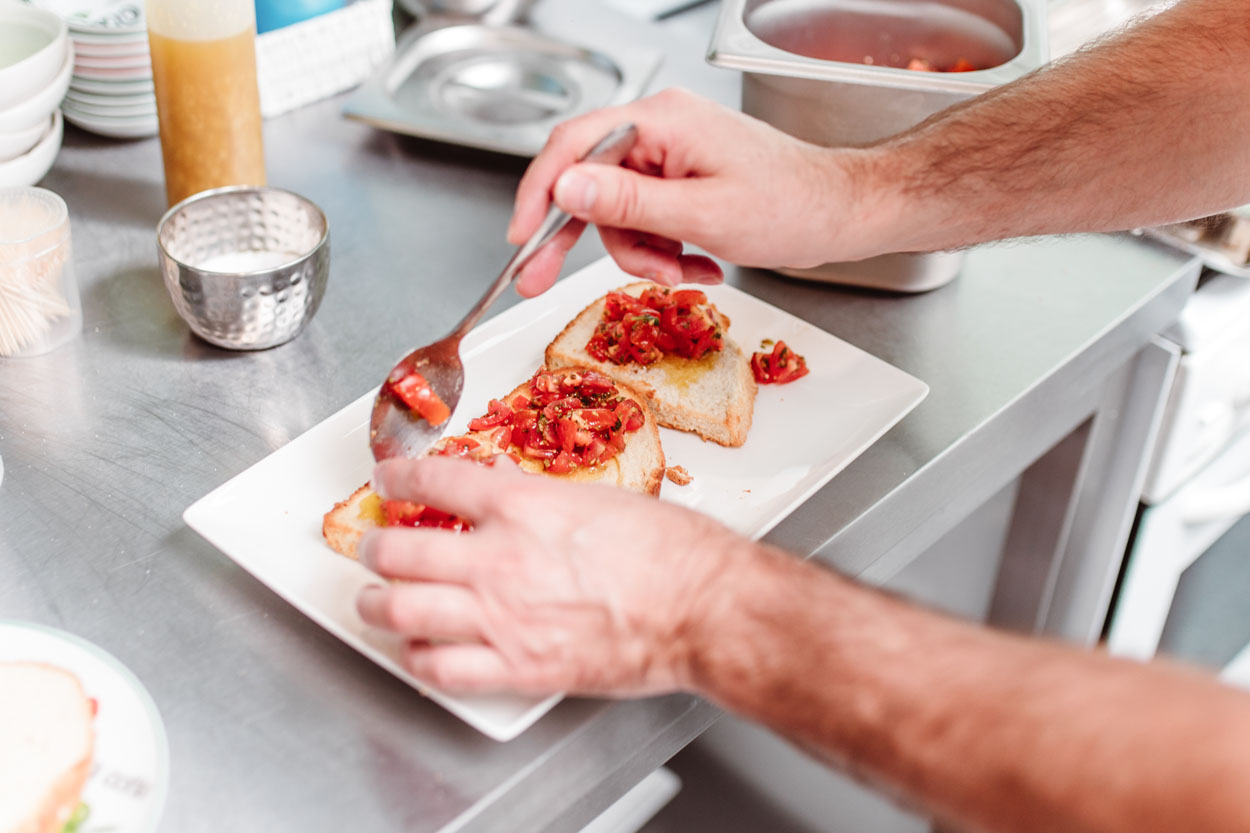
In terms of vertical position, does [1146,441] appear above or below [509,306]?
below

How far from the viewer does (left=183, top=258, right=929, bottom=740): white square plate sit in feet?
3.30

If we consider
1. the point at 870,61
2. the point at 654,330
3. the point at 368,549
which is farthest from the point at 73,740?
the point at 870,61

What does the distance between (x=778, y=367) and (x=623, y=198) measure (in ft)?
1.00

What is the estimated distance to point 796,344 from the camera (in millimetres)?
1357

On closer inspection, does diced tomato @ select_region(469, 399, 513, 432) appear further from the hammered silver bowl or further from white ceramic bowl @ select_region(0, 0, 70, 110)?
white ceramic bowl @ select_region(0, 0, 70, 110)

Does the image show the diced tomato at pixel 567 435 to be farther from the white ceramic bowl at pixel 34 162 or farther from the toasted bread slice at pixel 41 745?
the white ceramic bowl at pixel 34 162

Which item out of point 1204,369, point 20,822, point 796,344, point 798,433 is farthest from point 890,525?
point 20,822

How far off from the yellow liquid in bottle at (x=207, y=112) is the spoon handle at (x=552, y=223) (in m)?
0.51

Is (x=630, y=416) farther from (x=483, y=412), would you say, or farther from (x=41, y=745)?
(x=41, y=745)

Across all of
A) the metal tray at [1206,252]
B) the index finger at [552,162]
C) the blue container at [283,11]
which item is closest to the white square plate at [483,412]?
the index finger at [552,162]

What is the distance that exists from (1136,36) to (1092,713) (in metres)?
0.98

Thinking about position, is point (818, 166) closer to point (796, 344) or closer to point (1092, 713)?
point (796, 344)

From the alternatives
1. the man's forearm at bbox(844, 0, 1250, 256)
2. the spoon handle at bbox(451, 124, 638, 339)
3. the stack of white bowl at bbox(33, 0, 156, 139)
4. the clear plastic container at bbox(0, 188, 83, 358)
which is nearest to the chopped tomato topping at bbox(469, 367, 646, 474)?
the spoon handle at bbox(451, 124, 638, 339)

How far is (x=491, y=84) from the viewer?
185 centimetres
